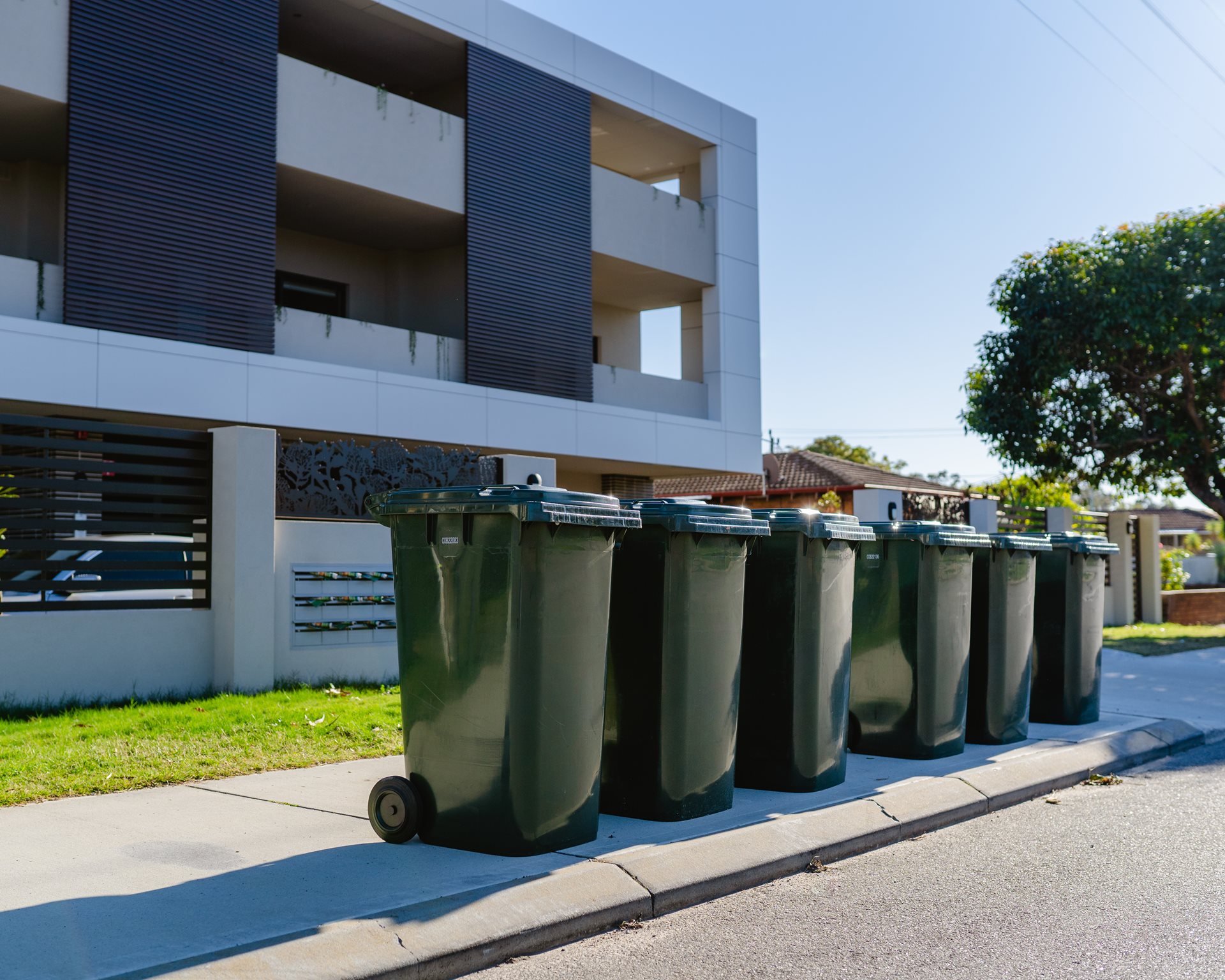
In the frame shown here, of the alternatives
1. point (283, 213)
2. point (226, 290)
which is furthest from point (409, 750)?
point (283, 213)

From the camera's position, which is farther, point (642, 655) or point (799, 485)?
point (799, 485)

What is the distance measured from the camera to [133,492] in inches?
Result: 348

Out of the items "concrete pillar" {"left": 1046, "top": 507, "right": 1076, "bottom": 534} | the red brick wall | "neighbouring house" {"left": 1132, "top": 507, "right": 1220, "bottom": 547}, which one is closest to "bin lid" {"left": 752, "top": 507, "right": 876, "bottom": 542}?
"concrete pillar" {"left": 1046, "top": 507, "right": 1076, "bottom": 534}

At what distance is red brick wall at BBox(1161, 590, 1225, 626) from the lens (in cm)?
2362

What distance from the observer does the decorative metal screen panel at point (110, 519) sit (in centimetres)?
834

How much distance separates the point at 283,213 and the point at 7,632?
402 inches

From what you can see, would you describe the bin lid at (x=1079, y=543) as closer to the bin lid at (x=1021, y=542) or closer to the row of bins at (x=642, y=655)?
the bin lid at (x=1021, y=542)

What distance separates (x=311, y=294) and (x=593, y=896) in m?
15.4

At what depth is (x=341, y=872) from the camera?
4754 mm

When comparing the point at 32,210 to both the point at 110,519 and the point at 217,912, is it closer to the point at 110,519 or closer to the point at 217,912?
the point at 110,519

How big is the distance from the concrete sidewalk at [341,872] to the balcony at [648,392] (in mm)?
13007

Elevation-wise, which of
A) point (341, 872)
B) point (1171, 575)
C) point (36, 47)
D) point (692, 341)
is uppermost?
point (36, 47)

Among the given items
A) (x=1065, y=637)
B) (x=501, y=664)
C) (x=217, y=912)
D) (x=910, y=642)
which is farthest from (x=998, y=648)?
(x=217, y=912)

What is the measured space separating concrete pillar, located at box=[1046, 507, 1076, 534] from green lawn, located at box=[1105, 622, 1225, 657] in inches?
73.9
